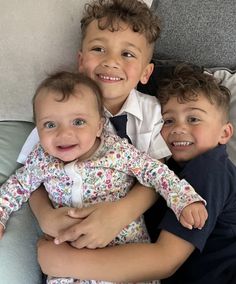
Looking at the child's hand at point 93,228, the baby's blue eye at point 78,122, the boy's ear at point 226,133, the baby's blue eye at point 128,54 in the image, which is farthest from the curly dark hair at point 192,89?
the child's hand at point 93,228

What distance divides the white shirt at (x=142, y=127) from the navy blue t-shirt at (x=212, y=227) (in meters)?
0.14

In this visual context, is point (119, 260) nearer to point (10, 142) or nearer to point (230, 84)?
point (10, 142)

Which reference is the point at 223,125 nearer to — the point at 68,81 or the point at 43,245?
the point at 68,81

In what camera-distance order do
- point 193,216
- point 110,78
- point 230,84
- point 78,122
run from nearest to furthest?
point 193,216, point 78,122, point 110,78, point 230,84

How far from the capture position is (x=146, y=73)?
150 cm

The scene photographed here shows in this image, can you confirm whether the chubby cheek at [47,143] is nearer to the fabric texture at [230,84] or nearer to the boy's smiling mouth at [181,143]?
the boy's smiling mouth at [181,143]

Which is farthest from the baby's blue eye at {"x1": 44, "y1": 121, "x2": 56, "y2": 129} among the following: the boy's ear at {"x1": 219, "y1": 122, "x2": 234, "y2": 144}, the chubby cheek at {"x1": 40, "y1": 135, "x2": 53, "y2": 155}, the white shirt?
the boy's ear at {"x1": 219, "y1": 122, "x2": 234, "y2": 144}

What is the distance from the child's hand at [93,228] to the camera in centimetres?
114

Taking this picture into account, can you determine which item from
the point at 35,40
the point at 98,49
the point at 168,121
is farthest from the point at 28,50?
the point at 168,121

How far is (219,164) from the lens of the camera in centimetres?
126

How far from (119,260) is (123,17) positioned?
724mm

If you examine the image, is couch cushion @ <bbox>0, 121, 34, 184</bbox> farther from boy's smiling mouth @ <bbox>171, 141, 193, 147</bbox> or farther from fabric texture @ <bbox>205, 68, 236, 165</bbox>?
fabric texture @ <bbox>205, 68, 236, 165</bbox>

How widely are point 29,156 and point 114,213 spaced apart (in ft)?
1.08

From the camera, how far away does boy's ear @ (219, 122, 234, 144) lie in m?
1.41
